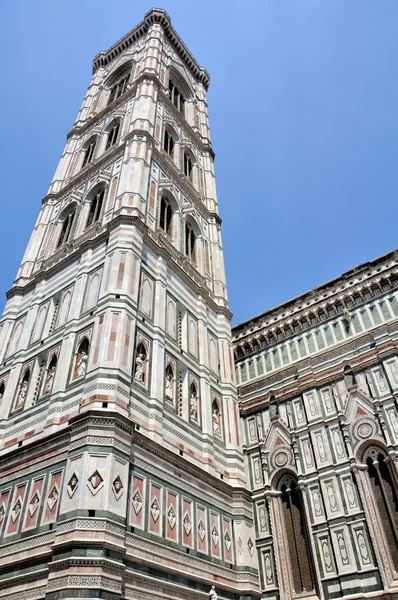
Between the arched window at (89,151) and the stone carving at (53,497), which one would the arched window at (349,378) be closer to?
the stone carving at (53,497)

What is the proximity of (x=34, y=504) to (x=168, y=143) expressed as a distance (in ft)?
52.2

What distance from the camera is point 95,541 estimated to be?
25.4 ft

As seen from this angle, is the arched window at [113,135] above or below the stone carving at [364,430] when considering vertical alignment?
above

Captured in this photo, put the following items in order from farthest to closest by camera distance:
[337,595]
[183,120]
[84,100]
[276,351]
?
[84,100] < [183,120] < [276,351] < [337,595]

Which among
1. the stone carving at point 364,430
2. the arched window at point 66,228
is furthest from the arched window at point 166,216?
the stone carving at point 364,430

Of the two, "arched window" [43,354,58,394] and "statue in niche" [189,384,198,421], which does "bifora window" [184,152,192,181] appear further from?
"arched window" [43,354,58,394]

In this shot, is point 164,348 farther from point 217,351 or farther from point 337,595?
point 337,595

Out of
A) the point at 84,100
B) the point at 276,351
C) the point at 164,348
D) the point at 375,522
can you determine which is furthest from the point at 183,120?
the point at 375,522

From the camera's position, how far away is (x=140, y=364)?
37.7 ft

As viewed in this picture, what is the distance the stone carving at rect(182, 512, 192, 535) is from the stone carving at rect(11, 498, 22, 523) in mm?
3321

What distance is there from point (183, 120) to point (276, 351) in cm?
1221

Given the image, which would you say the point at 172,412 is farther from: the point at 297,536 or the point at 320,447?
the point at 297,536

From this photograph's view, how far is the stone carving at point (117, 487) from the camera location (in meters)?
8.60

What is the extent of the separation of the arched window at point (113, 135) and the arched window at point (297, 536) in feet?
47.7
